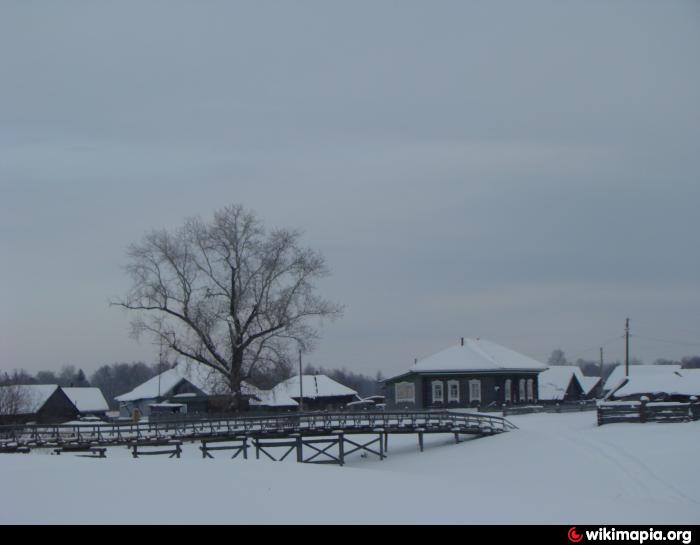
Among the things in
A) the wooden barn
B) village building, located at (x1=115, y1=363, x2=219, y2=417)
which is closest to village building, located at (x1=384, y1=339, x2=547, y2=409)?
village building, located at (x1=115, y1=363, x2=219, y2=417)

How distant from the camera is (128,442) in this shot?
3972cm

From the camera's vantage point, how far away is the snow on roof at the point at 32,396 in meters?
71.8

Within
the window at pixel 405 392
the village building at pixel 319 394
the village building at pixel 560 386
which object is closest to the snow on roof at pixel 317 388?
the village building at pixel 319 394

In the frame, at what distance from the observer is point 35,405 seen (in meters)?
73.8

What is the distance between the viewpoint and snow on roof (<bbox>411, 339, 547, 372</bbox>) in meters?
65.0

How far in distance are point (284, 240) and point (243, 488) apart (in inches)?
1385

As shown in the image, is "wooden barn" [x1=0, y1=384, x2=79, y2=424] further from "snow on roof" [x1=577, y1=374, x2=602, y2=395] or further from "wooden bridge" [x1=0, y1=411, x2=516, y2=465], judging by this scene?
"snow on roof" [x1=577, y1=374, x2=602, y2=395]

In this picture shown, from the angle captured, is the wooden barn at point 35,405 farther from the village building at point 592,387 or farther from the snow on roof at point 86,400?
the village building at point 592,387

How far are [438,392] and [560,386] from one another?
785 inches

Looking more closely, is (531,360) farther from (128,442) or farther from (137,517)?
(137,517)
